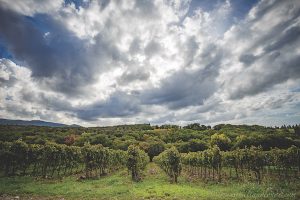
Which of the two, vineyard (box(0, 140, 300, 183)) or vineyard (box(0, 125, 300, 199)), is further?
vineyard (box(0, 140, 300, 183))

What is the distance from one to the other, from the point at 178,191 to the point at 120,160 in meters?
42.1

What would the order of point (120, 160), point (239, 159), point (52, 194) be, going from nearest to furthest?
point (52, 194)
point (239, 159)
point (120, 160)

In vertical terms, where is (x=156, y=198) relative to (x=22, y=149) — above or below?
below

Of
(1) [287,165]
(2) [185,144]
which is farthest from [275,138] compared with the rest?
(1) [287,165]

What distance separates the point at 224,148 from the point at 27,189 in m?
94.3

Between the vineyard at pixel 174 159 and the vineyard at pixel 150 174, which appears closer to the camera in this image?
the vineyard at pixel 150 174

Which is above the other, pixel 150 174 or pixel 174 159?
pixel 174 159

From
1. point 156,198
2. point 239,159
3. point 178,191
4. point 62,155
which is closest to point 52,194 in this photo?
point 156,198

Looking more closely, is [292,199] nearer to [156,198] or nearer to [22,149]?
[156,198]

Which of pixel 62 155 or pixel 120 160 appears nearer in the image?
pixel 62 155

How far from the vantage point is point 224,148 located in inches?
4454

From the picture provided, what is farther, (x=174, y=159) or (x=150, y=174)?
(x=150, y=174)

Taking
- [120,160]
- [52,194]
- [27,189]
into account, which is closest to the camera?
[52,194]

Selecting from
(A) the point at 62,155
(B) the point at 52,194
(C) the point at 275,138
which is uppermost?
(C) the point at 275,138
